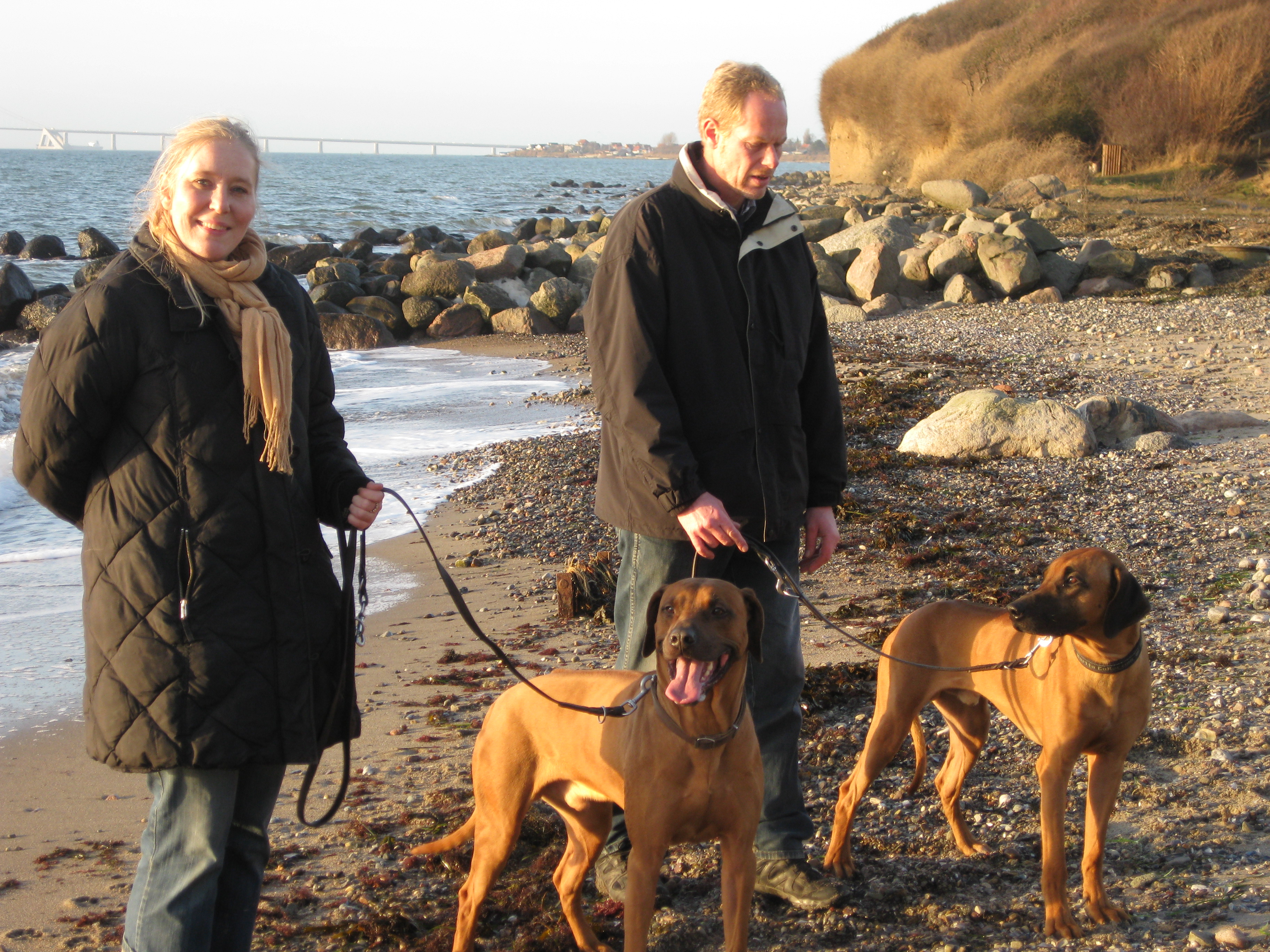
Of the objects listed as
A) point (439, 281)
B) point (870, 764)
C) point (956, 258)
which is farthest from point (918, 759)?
point (439, 281)

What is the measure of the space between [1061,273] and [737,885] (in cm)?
1748

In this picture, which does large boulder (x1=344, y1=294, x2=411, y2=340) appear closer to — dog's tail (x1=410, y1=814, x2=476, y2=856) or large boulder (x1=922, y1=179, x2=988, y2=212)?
large boulder (x1=922, y1=179, x2=988, y2=212)

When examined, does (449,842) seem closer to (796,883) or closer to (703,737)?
(703,737)

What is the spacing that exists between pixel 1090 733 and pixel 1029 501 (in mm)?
4779

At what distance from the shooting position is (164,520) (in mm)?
2494

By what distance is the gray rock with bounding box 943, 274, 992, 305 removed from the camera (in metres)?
18.2

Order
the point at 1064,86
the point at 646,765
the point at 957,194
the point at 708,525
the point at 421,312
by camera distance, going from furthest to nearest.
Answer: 1. the point at 1064,86
2. the point at 957,194
3. the point at 421,312
4. the point at 708,525
5. the point at 646,765

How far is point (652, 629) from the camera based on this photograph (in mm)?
3230

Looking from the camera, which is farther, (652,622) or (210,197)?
(652,622)

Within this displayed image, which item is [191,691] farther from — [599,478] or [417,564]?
[417,564]

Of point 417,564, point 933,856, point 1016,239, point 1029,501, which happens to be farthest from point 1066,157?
point 933,856

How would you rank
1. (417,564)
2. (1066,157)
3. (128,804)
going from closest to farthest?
(128,804)
(417,564)
(1066,157)

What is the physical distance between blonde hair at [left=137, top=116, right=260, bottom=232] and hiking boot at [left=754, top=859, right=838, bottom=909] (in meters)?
2.56

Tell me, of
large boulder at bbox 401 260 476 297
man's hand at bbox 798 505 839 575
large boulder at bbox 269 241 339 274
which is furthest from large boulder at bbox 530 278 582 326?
man's hand at bbox 798 505 839 575
